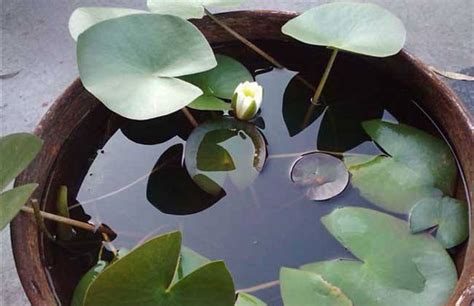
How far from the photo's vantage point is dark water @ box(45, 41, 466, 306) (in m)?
0.62

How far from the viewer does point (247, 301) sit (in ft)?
1.86

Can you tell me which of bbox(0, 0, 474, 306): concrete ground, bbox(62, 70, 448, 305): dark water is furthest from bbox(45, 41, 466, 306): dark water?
bbox(0, 0, 474, 306): concrete ground

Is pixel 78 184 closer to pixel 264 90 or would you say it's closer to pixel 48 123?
pixel 48 123

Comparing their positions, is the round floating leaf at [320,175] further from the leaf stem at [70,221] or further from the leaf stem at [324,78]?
the leaf stem at [70,221]

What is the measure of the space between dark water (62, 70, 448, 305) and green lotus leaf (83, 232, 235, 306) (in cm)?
9

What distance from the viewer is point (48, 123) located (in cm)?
62

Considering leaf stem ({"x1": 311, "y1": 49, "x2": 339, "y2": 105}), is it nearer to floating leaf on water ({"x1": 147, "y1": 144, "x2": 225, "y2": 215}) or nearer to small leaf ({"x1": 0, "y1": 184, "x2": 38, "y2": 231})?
floating leaf on water ({"x1": 147, "y1": 144, "x2": 225, "y2": 215})

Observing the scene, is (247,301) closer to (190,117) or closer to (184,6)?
(190,117)

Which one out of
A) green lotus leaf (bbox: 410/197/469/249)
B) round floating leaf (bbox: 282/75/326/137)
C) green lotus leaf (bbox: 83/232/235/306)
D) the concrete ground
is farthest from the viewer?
the concrete ground

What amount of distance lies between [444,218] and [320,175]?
0.44ft

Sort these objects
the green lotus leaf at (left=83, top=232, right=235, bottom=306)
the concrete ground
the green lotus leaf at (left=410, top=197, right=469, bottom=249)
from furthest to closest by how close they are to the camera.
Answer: the concrete ground → the green lotus leaf at (left=410, top=197, right=469, bottom=249) → the green lotus leaf at (left=83, top=232, right=235, bottom=306)

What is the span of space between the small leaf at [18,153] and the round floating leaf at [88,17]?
0.45 ft

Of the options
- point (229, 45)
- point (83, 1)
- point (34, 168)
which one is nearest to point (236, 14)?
point (229, 45)

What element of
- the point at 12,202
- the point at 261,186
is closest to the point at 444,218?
the point at 261,186
